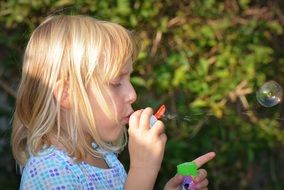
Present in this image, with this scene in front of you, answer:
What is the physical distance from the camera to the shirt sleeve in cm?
182

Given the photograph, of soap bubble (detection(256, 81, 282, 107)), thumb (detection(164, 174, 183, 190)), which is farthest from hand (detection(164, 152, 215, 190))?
soap bubble (detection(256, 81, 282, 107))

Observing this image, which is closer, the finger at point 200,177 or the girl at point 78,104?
the girl at point 78,104

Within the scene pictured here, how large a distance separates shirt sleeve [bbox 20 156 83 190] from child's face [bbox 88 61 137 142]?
15 centimetres

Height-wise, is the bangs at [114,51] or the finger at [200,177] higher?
the bangs at [114,51]

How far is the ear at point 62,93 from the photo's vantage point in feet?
6.28

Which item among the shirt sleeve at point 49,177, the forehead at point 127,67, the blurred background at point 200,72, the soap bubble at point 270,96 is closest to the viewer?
the shirt sleeve at point 49,177

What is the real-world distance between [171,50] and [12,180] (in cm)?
106

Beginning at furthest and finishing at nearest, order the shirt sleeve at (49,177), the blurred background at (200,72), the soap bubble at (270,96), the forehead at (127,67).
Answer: the blurred background at (200,72), the soap bubble at (270,96), the forehead at (127,67), the shirt sleeve at (49,177)

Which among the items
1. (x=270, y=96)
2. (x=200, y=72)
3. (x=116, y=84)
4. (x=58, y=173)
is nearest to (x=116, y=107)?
(x=116, y=84)

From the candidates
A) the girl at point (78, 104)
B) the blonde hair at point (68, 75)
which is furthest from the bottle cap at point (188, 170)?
the blonde hair at point (68, 75)

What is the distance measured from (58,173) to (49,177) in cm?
3

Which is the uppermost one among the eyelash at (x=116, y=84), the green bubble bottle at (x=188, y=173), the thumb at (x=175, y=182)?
the eyelash at (x=116, y=84)

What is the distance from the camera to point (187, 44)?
369 cm

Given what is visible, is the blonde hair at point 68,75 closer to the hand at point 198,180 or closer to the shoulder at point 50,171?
the shoulder at point 50,171
